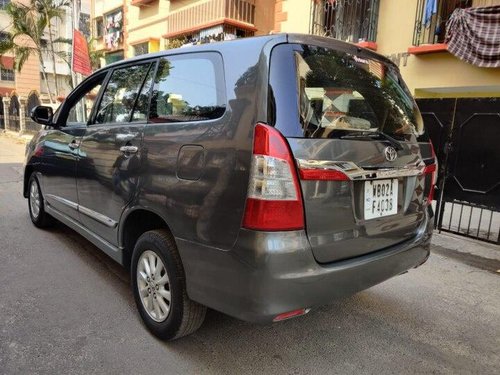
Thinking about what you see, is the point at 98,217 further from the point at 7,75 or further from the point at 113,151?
the point at 7,75

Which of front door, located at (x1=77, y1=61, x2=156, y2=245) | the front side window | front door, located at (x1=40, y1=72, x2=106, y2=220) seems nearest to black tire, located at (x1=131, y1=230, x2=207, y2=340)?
front door, located at (x1=77, y1=61, x2=156, y2=245)

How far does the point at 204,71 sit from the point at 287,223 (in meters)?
1.04

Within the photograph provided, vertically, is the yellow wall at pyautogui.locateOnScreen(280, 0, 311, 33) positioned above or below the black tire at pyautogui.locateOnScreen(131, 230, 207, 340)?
above

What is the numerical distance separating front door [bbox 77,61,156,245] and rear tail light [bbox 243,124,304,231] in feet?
3.26

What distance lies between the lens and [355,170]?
2072 mm

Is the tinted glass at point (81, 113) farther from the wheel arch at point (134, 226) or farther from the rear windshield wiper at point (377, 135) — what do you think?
the rear windshield wiper at point (377, 135)

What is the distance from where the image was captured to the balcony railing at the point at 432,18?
787 cm

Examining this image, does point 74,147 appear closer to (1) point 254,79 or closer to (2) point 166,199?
(2) point 166,199

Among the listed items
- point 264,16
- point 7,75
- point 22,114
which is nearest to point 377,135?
point 264,16

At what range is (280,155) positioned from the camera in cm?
189

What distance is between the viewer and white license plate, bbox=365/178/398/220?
220 cm

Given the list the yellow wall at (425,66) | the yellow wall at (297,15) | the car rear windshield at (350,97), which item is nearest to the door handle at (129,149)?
the car rear windshield at (350,97)

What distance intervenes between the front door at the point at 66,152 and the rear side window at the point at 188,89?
1025 mm

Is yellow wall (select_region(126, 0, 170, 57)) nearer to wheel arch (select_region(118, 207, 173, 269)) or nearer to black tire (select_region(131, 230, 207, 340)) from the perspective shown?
wheel arch (select_region(118, 207, 173, 269))
